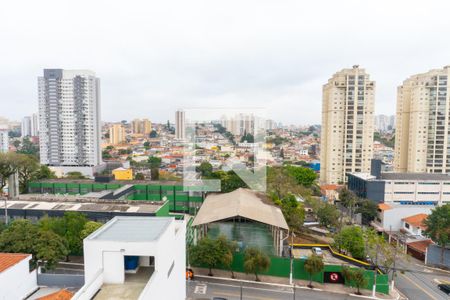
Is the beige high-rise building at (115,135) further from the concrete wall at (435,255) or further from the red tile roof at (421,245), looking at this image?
the concrete wall at (435,255)

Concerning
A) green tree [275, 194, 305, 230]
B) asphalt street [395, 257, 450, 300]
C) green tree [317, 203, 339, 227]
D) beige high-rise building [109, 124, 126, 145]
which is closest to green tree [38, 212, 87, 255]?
green tree [275, 194, 305, 230]

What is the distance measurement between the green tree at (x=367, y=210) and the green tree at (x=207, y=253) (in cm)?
1567

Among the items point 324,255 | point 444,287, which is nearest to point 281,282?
point 324,255

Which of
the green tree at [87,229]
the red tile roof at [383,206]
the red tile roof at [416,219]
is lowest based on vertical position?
the red tile roof at [416,219]

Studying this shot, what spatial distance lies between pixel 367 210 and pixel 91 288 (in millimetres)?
22309

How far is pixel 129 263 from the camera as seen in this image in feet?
21.9

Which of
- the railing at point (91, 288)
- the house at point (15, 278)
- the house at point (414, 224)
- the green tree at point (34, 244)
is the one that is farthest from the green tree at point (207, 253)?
the house at point (414, 224)

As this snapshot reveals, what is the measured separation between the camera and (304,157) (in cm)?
5588

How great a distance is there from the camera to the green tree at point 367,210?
2312 centimetres

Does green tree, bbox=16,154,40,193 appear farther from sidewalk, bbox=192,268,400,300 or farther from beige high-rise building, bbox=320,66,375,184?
beige high-rise building, bbox=320,66,375,184

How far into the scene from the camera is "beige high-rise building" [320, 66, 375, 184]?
35375mm

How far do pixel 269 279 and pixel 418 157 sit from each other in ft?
98.6

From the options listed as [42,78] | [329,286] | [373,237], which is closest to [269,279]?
[329,286]

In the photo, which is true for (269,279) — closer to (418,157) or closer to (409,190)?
(409,190)
